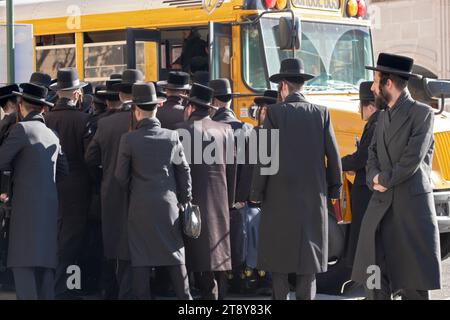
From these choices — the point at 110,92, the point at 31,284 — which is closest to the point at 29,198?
the point at 31,284

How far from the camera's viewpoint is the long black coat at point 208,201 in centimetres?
852

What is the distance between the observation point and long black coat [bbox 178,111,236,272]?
8.52m

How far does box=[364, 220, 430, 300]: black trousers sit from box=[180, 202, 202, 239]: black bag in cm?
143

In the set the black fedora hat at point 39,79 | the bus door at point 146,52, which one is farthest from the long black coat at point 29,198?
the bus door at point 146,52

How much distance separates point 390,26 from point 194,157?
15.5 m

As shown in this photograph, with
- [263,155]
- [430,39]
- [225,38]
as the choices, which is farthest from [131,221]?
[430,39]

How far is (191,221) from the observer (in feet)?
26.6

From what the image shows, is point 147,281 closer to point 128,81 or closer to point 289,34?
point 128,81

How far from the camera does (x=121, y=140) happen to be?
26.8ft

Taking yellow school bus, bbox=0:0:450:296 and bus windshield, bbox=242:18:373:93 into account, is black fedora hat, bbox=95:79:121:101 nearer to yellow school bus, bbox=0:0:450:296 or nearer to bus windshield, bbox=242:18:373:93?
yellow school bus, bbox=0:0:450:296

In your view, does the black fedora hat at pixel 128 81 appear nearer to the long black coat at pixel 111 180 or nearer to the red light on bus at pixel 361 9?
the long black coat at pixel 111 180

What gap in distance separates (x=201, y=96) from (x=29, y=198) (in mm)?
1687

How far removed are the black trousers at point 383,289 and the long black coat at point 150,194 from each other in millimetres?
1541

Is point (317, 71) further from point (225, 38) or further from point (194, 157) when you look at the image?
point (194, 157)
